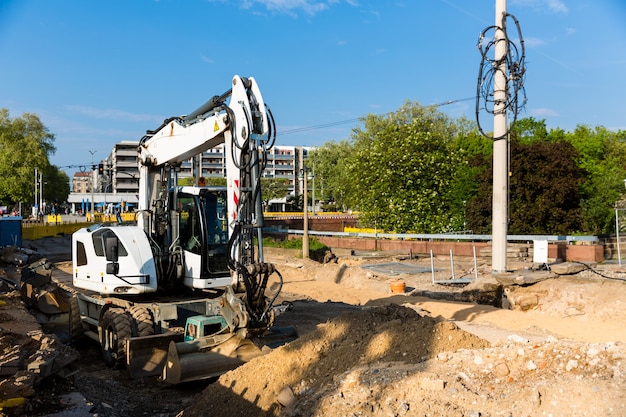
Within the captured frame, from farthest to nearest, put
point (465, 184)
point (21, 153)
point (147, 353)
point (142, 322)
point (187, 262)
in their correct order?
point (21, 153)
point (465, 184)
point (187, 262)
point (142, 322)
point (147, 353)

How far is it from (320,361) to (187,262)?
3.77m

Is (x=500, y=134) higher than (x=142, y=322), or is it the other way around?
(x=500, y=134)

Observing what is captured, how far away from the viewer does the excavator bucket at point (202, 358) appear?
7.08 m

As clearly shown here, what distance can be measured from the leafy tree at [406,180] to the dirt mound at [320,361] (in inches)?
805

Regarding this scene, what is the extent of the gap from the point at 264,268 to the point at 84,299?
480 cm

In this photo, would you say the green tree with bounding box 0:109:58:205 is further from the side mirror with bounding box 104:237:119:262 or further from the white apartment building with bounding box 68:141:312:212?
the side mirror with bounding box 104:237:119:262

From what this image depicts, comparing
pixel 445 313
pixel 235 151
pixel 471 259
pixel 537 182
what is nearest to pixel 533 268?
pixel 445 313

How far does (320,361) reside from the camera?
646cm

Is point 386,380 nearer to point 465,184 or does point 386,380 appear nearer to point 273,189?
point 465,184

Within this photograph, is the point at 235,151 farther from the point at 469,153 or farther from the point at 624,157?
the point at 624,157

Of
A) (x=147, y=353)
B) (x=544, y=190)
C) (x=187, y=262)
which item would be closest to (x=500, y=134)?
(x=187, y=262)

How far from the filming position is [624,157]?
39844 millimetres

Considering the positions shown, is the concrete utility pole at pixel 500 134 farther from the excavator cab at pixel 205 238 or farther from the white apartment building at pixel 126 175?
the white apartment building at pixel 126 175

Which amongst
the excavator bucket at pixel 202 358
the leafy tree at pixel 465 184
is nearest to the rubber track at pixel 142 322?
the excavator bucket at pixel 202 358
